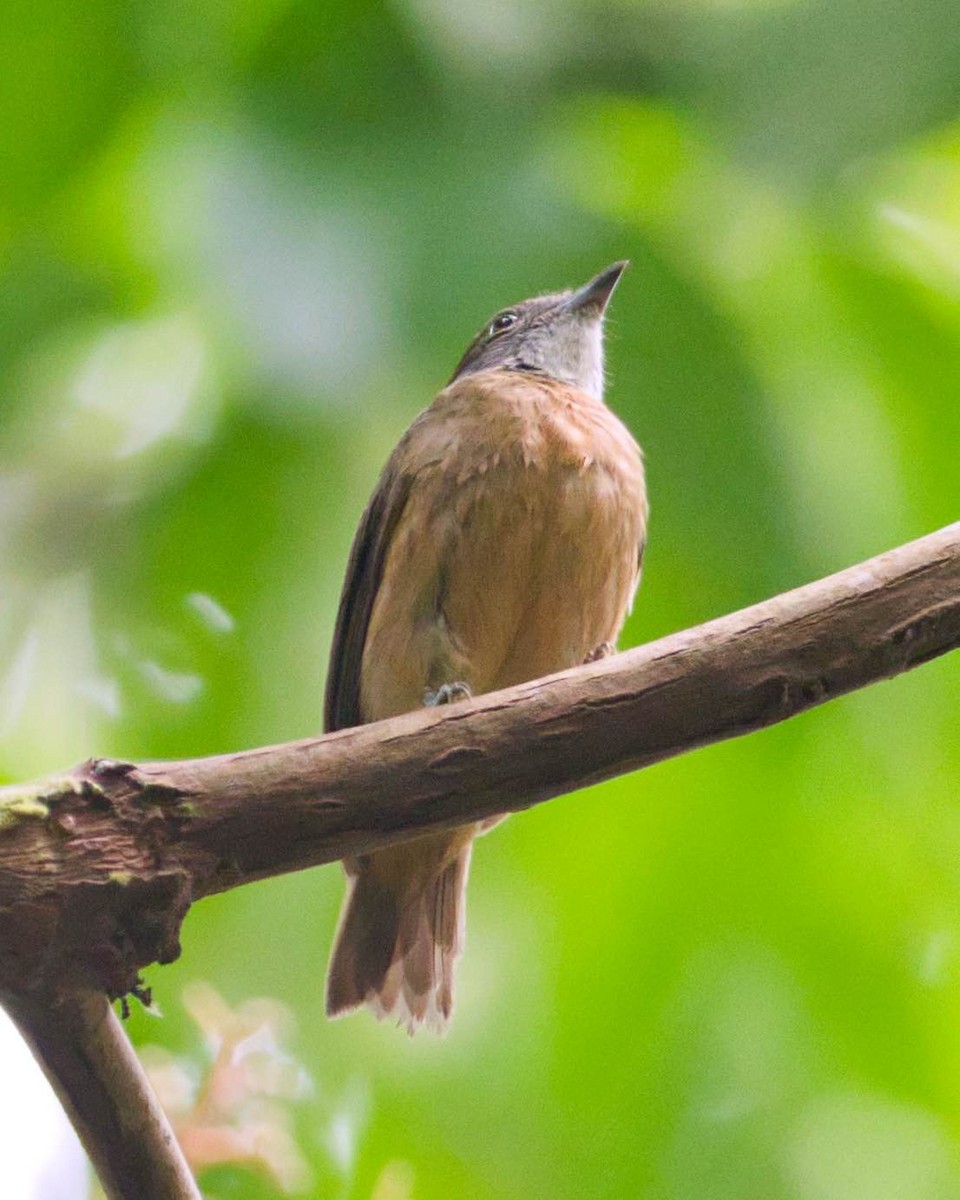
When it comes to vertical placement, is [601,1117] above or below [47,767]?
below

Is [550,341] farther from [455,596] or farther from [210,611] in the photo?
[210,611]

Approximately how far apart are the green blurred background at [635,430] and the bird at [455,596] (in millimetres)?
165

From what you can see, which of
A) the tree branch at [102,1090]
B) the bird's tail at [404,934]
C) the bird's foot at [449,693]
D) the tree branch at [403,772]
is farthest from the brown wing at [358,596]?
the tree branch at [102,1090]

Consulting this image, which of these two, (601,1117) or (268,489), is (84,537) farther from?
(601,1117)

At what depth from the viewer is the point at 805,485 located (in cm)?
388

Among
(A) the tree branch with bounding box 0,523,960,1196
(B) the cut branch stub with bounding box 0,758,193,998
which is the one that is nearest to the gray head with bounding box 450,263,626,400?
(A) the tree branch with bounding box 0,523,960,1196

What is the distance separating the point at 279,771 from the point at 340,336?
1.44 meters

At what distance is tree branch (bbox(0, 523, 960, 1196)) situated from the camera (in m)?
2.33

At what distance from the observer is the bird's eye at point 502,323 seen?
16.5 ft

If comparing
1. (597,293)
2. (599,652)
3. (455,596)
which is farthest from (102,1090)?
(597,293)

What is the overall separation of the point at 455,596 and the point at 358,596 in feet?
1.26

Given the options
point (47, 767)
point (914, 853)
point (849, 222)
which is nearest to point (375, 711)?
point (47, 767)

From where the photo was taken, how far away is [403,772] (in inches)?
102

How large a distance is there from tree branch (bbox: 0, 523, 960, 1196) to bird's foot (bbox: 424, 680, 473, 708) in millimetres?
1190
